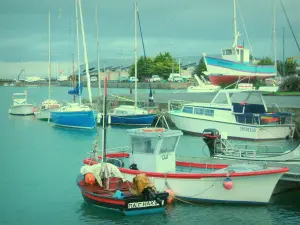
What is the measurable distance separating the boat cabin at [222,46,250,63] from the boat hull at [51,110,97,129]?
30265 mm

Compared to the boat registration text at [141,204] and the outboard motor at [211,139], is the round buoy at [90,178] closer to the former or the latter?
the boat registration text at [141,204]

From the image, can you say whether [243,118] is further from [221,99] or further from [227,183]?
[227,183]

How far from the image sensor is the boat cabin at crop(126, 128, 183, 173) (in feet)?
66.5

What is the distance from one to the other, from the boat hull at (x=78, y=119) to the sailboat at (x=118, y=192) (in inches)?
1117

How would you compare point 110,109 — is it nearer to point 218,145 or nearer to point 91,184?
point 218,145

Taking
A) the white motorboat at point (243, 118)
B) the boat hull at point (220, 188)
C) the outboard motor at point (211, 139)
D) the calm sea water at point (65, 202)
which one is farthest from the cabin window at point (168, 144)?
the white motorboat at point (243, 118)

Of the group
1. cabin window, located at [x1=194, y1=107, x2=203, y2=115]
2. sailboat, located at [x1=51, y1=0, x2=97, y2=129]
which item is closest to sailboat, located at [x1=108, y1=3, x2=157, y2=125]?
sailboat, located at [x1=51, y1=0, x2=97, y2=129]

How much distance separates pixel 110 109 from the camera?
175ft

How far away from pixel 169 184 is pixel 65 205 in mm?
4384

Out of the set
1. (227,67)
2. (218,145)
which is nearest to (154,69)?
(227,67)

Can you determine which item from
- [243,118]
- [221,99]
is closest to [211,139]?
[243,118]

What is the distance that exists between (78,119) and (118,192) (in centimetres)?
3101

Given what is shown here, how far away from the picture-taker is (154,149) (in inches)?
802

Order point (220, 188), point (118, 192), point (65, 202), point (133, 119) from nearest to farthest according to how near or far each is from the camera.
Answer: point (118, 192)
point (220, 188)
point (65, 202)
point (133, 119)
